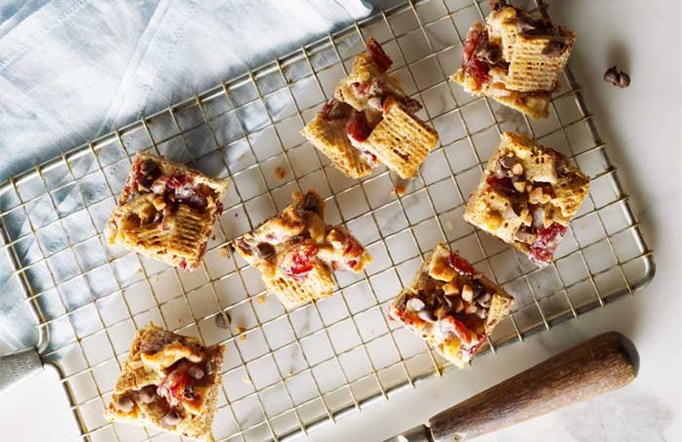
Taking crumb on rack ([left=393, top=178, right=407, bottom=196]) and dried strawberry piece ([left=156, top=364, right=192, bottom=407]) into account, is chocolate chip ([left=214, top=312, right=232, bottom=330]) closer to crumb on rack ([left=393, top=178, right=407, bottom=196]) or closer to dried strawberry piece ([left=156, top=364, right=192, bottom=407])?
dried strawberry piece ([left=156, top=364, right=192, bottom=407])

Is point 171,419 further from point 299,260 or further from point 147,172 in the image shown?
point 147,172

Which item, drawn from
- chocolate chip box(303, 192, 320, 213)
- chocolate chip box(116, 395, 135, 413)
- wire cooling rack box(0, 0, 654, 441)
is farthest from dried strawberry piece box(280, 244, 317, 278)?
chocolate chip box(116, 395, 135, 413)

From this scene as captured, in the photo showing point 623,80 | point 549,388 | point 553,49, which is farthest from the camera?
point 623,80

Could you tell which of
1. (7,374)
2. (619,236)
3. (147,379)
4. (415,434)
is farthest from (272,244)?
(619,236)

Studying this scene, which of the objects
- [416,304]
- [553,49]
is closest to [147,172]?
[416,304]

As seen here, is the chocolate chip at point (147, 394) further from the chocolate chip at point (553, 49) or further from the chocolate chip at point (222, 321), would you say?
the chocolate chip at point (553, 49)
